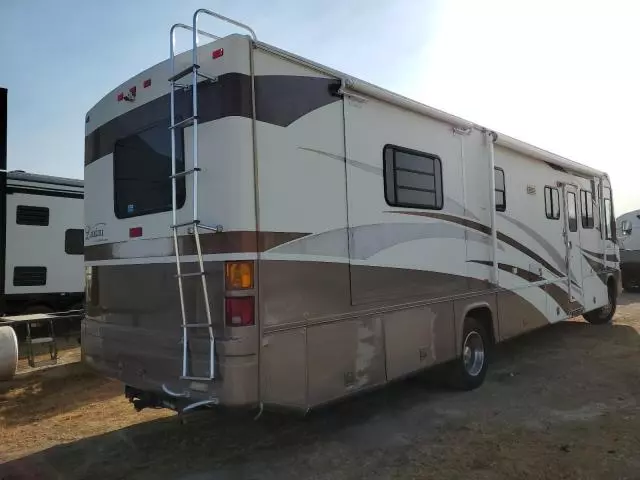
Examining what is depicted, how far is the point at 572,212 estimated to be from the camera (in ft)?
29.5

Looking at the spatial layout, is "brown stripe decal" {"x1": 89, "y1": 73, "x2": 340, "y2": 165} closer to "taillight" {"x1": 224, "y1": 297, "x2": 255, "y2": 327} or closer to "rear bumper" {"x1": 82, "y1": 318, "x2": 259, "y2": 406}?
"taillight" {"x1": 224, "y1": 297, "x2": 255, "y2": 327}

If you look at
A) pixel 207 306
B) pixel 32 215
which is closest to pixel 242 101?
pixel 207 306

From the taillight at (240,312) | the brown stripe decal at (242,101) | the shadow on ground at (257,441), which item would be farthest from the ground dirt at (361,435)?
the brown stripe decal at (242,101)

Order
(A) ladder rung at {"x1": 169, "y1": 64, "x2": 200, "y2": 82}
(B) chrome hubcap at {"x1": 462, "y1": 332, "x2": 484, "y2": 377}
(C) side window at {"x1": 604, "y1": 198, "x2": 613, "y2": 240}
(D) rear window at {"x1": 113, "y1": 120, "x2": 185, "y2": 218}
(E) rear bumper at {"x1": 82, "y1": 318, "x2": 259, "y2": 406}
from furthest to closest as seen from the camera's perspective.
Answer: (C) side window at {"x1": 604, "y1": 198, "x2": 613, "y2": 240} → (B) chrome hubcap at {"x1": 462, "y1": 332, "x2": 484, "y2": 377} → (D) rear window at {"x1": 113, "y1": 120, "x2": 185, "y2": 218} → (A) ladder rung at {"x1": 169, "y1": 64, "x2": 200, "y2": 82} → (E) rear bumper at {"x1": 82, "y1": 318, "x2": 259, "y2": 406}

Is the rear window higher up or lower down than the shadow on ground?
higher up

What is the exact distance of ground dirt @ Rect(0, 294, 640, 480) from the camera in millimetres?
4117

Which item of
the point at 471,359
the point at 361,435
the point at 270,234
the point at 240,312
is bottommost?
the point at 361,435

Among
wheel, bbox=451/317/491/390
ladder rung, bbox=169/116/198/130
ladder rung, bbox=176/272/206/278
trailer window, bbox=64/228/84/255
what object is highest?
ladder rung, bbox=169/116/198/130

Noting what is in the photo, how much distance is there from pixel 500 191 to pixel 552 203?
1840mm

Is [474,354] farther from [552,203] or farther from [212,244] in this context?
[212,244]

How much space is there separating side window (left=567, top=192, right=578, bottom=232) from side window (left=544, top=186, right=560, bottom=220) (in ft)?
1.58

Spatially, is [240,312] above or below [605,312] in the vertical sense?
above

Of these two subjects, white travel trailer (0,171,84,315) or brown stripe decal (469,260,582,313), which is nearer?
brown stripe decal (469,260,582,313)

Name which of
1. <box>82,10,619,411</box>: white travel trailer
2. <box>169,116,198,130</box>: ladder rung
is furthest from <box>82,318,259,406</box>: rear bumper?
<box>169,116,198,130</box>: ladder rung
